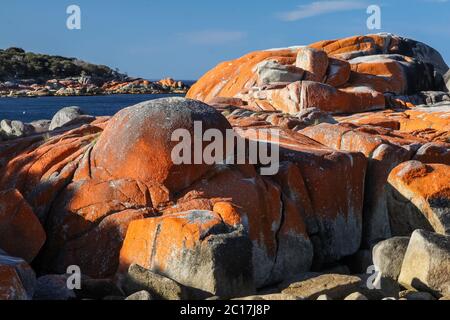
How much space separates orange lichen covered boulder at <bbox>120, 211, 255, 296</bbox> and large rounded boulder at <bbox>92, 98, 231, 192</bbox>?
4.21 feet

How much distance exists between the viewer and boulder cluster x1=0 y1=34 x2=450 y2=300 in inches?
331

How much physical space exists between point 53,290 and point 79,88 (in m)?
93.2

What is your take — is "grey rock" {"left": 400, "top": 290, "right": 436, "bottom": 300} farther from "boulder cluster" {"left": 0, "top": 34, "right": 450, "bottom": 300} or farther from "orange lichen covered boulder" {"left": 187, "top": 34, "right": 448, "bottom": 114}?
"orange lichen covered boulder" {"left": 187, "top": 34, "right": 448, "bottom": 114}

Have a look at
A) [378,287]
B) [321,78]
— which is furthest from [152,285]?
[321,78]

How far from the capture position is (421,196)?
11.6m

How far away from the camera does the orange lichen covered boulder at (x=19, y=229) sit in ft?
30.9

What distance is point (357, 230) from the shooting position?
12016 mm

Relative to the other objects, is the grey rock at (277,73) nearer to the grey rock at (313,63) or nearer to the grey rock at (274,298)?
the grey rock at (313,63)

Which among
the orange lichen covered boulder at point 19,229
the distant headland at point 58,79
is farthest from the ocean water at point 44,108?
the orange lichen covered boulder at point 19,229

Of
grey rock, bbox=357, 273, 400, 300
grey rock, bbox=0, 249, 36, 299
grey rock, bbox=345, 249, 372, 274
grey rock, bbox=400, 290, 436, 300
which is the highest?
grey rock, bbox=0, 249, 36, 299

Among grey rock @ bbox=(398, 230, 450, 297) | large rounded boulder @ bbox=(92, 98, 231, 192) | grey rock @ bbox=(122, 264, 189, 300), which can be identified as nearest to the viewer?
grey rock @ bbox=(122, 264, 189, 300)

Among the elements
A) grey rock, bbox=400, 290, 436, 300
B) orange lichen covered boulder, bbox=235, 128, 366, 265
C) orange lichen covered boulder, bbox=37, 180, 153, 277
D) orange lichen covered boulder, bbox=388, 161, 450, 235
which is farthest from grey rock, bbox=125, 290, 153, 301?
orange lichen covered boulder, bbox=388, 161, 450, 235

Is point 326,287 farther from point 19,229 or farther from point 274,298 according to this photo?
A: point 19,229

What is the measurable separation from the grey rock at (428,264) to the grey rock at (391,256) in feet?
1.02
